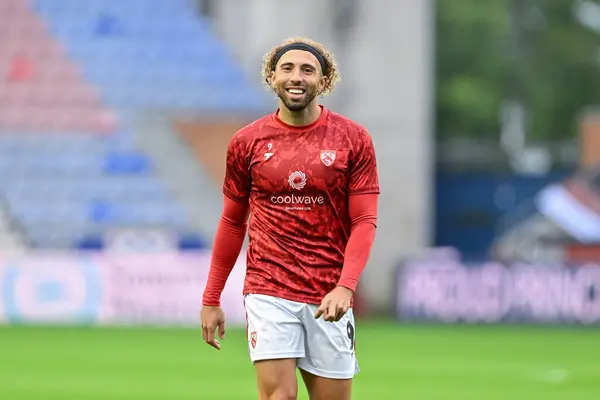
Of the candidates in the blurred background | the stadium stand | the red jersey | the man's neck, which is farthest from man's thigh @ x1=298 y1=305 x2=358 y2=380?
the stadium stand

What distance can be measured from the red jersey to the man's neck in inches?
1.0

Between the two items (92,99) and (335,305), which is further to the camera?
(92,99)

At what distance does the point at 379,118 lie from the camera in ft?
100.0

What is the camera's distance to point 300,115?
262 inches

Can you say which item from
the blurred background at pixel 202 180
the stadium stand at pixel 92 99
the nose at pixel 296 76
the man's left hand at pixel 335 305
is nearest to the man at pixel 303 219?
the nose at pixel 296 76

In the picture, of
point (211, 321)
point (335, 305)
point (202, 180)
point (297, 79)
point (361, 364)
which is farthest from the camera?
point (202, 180)

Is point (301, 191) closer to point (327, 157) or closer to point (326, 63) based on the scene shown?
point (327, 157)

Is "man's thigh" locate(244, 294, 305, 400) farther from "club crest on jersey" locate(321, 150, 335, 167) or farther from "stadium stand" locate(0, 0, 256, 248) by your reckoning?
"stadium stand" locate(0, 0, 256, 248)

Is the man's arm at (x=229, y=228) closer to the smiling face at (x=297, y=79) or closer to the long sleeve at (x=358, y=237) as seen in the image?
the smiling face at (x=297, y=79)

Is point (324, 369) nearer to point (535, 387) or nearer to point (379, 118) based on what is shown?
point (535, 387)

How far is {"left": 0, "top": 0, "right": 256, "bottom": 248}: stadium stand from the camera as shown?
28609 millimetres

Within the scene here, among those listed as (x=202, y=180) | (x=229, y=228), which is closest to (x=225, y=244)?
(x=229, y=228)

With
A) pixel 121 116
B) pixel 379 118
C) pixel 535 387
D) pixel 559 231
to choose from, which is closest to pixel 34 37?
pixel 121 116

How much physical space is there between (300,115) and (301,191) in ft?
1.19
